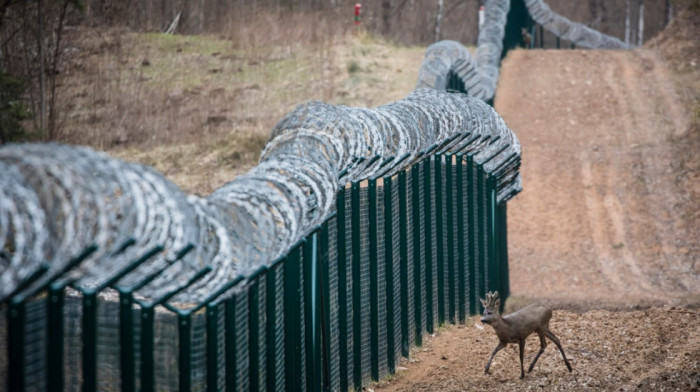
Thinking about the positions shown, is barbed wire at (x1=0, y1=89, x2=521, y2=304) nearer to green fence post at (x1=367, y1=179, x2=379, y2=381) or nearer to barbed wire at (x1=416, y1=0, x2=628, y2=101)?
green fence post at (x1=367, y1=179, x2=379, y2=381)

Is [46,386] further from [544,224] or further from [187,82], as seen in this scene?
[187,82]

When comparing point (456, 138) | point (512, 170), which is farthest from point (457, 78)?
point (456, 138)

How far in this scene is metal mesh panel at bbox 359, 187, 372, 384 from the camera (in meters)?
8.24

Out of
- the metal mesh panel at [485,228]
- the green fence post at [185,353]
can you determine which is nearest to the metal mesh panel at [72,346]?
the green fence post at [185,353]

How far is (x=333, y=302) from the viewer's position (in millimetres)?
7641

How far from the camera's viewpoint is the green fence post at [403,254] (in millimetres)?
9125

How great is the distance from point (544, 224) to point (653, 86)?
9.08m

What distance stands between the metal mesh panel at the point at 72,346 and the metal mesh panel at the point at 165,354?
40cm

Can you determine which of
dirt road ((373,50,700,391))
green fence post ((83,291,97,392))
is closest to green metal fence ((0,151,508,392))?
green fence post ((83,291,97,392))

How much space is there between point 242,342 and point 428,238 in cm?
422

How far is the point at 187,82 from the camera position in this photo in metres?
28.9

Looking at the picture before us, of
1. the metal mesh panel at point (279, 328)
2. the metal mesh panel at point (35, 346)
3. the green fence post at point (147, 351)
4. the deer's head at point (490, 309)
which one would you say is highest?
the metal mesh panel at point (35, 346)

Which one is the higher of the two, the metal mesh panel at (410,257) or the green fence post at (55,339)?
the green fence post at (55,339)

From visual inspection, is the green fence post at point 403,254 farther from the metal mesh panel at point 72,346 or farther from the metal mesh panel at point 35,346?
the metal mesh panel at point 35,346
